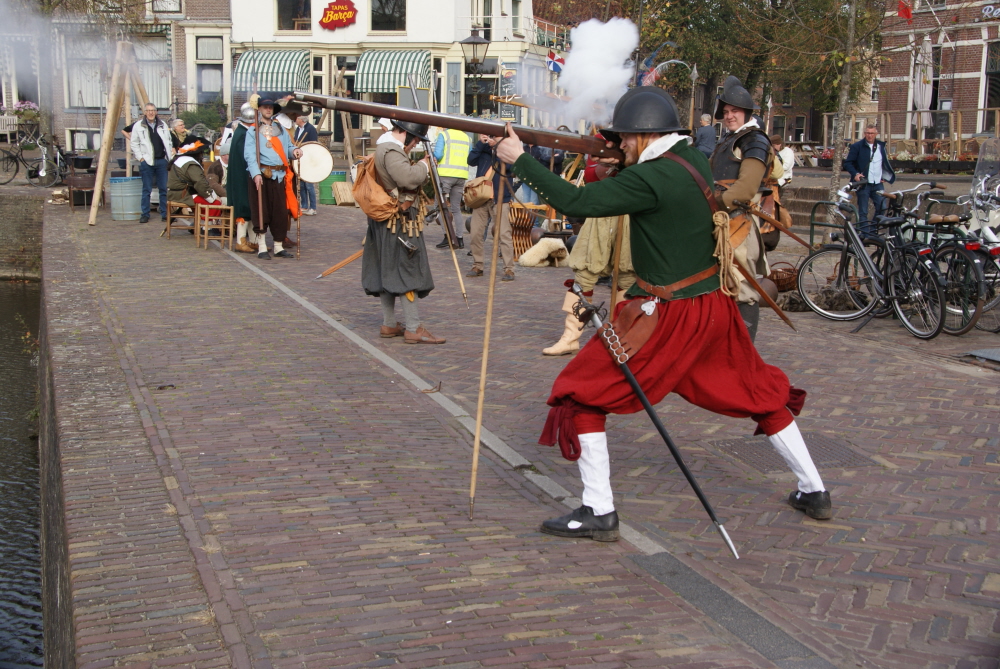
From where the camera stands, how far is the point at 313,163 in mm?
13672

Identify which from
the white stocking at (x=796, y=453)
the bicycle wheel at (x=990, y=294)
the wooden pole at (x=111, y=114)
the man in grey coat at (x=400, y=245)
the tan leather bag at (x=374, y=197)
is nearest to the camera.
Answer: the white stocking at (x=796, y=453)

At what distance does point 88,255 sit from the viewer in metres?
12.4

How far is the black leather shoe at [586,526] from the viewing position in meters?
4.29

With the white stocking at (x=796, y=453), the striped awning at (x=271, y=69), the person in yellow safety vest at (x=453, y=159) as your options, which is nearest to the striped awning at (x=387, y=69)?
the striped awning at (x=271, y=69)

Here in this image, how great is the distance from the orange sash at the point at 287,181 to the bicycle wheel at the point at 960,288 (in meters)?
8.18

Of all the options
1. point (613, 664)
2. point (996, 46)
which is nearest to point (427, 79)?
point (996, 46)

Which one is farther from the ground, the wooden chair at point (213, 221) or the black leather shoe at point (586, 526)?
the wooden chair at point (213, 221)

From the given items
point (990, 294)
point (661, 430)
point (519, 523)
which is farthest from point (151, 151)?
point (661, 430)

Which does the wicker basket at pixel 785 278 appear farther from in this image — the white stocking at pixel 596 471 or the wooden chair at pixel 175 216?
the wooden chair at pixel 175 216

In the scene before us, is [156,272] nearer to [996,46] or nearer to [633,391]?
[633,391]

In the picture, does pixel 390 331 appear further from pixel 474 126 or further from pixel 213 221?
pixel 213 221

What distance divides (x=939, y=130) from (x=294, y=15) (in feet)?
→ 76.2

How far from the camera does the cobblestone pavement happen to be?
344 centimetres

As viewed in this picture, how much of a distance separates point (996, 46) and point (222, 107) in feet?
87.4
